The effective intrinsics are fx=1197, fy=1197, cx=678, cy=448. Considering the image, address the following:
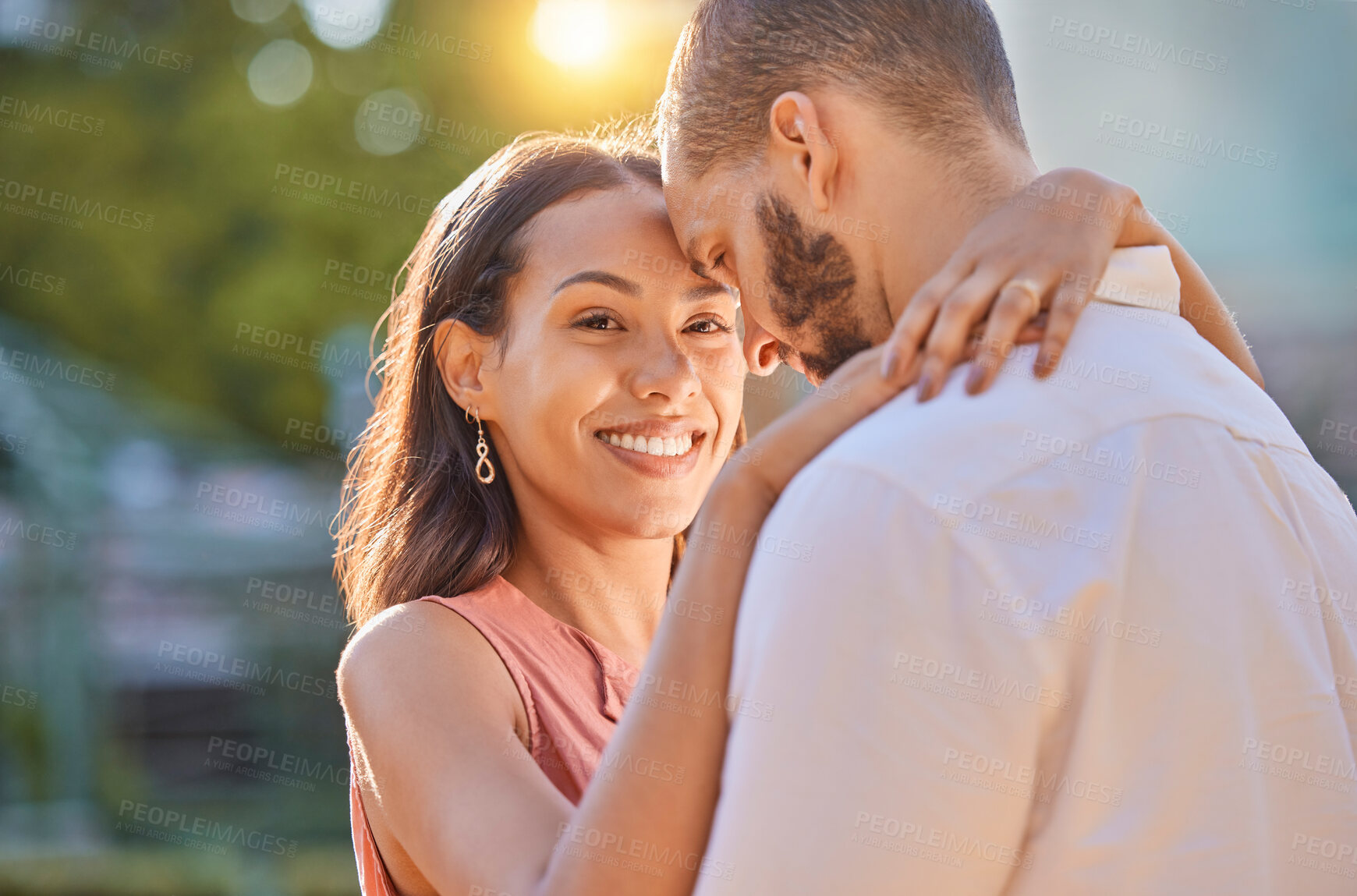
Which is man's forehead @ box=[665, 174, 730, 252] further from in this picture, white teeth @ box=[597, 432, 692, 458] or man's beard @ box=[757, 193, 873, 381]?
white teeth @ box=[597, 432, 692, 458]

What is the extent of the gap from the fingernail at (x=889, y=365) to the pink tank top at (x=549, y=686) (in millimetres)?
1046

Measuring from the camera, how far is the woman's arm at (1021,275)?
1404 mm

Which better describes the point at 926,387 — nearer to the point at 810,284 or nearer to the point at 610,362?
the point at 810,284

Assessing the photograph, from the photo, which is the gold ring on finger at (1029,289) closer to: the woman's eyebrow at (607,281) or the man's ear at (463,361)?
the woman's eyebrow at (607,281)

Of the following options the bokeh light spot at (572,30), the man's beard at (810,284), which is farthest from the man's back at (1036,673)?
the bokeh light spot at (572,30)

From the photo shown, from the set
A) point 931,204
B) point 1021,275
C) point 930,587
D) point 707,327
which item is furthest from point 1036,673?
point 707,327

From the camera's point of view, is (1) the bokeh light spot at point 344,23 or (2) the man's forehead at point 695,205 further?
(1) the bokeh light spot at point 344,23

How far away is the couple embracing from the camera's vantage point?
1.23 m

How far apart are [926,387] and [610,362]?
1.09 m

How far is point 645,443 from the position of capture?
→ 8.02 ft

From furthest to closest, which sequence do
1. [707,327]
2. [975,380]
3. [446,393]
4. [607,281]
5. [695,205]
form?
[446,393] < [707,327] < [607,281] < [695,205] < [975,380]

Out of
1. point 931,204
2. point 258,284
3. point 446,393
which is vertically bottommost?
point 258,284

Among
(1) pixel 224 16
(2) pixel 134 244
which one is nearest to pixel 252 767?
(2) pixel 134 244

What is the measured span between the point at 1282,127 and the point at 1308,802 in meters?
5.87
